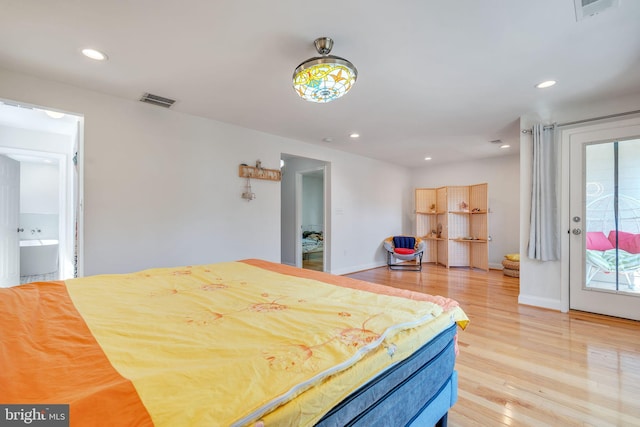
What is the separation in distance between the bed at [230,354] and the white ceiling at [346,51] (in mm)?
1725

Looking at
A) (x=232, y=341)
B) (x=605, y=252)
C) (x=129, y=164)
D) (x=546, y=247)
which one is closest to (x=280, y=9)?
(x=232, y=341)

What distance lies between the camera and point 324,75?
74.4 inches

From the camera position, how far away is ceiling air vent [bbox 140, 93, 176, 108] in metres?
2.92

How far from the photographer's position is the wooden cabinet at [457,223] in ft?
19.4

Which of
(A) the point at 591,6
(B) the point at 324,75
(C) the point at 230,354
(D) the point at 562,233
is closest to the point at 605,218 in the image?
(D) the point at 562,233

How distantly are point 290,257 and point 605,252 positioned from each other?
4.89 m

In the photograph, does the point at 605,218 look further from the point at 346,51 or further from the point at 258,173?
the point at 258,173

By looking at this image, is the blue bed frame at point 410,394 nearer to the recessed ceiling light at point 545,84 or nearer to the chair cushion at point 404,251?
the recessed ceiling light at point 545,84

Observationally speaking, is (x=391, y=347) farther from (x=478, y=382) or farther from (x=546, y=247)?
(x=546, y=247)

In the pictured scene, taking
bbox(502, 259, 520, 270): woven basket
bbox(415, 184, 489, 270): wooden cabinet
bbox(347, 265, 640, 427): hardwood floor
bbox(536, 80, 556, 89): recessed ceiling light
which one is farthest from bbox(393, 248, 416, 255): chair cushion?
bbox(536, 80, 556, 89): recessed ceiling light

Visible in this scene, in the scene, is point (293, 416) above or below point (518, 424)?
above

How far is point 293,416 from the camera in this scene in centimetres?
65

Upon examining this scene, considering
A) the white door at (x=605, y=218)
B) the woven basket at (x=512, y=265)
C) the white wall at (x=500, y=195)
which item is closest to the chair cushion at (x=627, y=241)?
the white door at (x=605, y=218)

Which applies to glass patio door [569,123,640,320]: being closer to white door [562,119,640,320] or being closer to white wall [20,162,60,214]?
white door [562,119,640,320]
